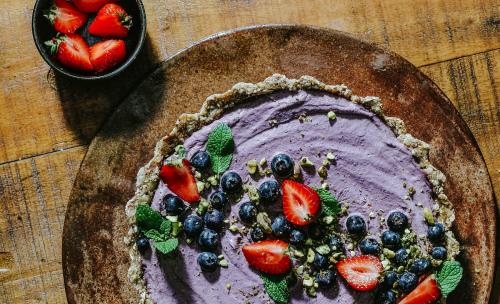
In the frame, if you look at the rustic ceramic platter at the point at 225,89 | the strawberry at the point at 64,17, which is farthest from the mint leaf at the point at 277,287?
the strawberry at the point at 64,17

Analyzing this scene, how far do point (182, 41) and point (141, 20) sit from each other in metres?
0.30

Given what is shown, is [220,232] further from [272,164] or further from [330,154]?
[330,154]

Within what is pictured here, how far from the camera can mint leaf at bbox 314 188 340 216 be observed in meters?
3.44

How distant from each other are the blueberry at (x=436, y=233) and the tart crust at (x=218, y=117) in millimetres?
61

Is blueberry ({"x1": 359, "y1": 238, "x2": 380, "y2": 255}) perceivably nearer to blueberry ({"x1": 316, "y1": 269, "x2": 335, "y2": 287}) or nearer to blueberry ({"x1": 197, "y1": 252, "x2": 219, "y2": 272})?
blueberry ({"x1": 316, "y1": 269, "x2": 335, "y2": 287})

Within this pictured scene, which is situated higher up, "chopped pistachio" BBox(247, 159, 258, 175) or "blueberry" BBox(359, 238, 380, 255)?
"chopped pistachio" BBox(247, 159, 258, 175)

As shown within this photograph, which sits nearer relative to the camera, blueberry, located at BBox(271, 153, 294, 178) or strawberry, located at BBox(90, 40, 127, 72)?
blueberry, located at BBox(271, 153, 294, 178)

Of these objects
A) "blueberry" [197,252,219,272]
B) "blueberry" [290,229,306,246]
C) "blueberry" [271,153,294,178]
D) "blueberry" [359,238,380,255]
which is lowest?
"blueberry" [197,252,219,272]

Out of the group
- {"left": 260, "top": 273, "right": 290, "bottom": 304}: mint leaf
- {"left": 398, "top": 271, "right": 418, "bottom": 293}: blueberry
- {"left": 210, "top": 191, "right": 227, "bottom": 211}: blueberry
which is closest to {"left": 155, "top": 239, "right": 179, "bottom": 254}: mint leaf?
{"left": 210, "top": 191, "right": 227, "bottom": 211}: blueberry

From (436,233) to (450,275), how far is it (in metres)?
0.23

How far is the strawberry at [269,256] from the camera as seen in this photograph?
3.38m

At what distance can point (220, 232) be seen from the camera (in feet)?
11.4

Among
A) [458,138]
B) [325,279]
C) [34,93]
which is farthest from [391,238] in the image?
[34,93]

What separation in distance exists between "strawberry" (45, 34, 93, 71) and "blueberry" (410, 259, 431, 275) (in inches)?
80.3
